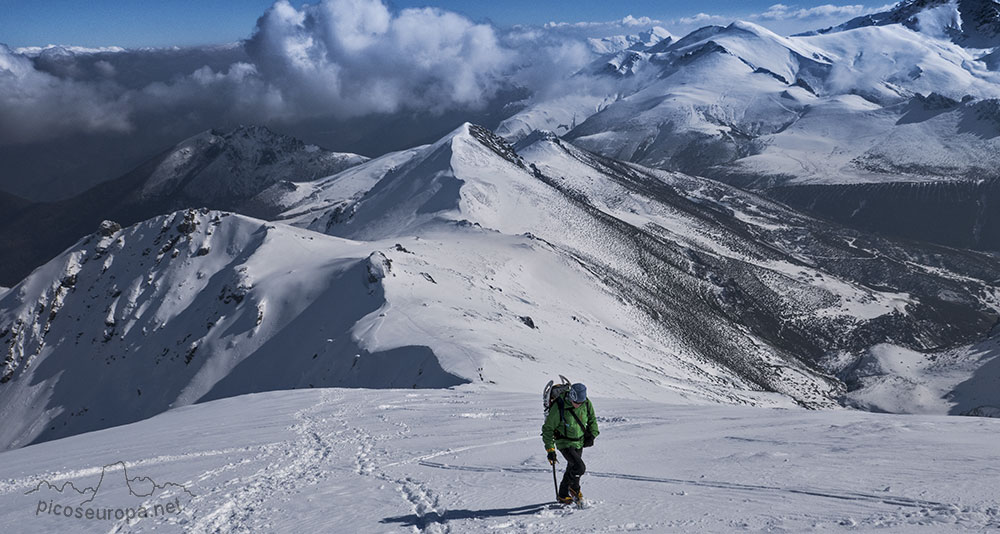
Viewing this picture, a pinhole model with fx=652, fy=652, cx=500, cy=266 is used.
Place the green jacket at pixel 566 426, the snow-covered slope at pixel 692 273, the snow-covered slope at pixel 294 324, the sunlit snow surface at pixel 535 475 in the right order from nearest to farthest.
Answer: the sunlit snow surface at pixel 535 475 → the green jacket at pixel 566 426 → the snow-covered slope at pixel 294 324 → the snow-covered slope at pixel 692 273

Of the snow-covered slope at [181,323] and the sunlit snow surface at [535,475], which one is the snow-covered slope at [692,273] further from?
the sunlit snow surface at [535,475]

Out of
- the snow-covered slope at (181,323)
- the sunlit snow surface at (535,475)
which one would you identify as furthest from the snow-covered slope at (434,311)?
the sunlit snow surface at (535,475)

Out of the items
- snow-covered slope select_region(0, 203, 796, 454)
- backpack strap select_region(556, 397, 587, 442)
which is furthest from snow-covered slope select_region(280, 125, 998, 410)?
backpack strap select_region(556, 397, 587, 442)

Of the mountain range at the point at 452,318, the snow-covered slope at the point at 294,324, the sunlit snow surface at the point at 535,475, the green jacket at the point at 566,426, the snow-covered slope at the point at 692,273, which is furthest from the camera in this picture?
the snow-covered slope at the point at 692,273

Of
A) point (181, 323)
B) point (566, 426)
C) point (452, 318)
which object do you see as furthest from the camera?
point (181, 323)

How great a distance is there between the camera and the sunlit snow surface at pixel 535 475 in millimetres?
10312

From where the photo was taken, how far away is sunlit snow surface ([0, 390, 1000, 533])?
33.8ft

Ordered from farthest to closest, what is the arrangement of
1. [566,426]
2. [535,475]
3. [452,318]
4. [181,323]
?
1. [181,323]
2. [452,318]
3. [535,475]
4. [566,426]

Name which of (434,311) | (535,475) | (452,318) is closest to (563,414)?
(535,475)

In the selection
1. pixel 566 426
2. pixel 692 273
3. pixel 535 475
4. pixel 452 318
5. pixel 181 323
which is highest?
pixel 181 323

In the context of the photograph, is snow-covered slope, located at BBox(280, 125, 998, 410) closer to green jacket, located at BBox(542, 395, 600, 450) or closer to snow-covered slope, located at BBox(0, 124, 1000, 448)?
snow-covered slope, located at BBox(0, 124, 1000, 448)

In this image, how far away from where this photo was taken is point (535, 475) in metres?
14.0

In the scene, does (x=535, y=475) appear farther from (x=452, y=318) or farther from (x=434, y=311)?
(x=434, y=311)

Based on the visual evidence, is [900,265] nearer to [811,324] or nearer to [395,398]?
[811,324]
